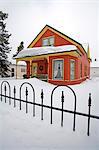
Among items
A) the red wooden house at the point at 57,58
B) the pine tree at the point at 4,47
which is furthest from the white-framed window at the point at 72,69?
the pine tree at the point at 4,47

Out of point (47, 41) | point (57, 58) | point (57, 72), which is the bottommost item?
point (57, 72)

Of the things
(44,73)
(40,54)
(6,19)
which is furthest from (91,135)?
(6,19)

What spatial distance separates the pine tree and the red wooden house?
12 centimetres

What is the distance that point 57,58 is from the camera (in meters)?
1.69

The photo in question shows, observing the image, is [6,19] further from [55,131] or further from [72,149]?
[72,149]

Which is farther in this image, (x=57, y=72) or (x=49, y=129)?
(x=57, y=72)

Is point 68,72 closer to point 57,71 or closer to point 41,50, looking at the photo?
point 57,71

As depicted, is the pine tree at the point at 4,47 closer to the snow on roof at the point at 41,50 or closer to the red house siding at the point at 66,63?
the snow on roof at the point at 41,50

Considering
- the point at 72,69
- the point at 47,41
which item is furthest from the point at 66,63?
the point at 47,41

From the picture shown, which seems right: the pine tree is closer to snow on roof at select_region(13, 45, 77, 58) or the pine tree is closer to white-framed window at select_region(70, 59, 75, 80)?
snow on roof at select_region(13, 45, 77, 58)

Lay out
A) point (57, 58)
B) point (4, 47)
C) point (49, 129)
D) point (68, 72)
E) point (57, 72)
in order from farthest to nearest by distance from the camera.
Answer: point (57, 58) → point (4, 47) → point (57, 72) → point (68, 72) → point (49, 129)

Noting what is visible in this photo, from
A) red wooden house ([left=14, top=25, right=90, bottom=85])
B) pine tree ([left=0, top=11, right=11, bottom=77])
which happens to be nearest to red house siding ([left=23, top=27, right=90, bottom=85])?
red wooden house ([left=14, top=25, right=90, bottom=85])

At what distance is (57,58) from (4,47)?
560mm

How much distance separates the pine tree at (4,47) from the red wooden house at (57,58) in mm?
118
